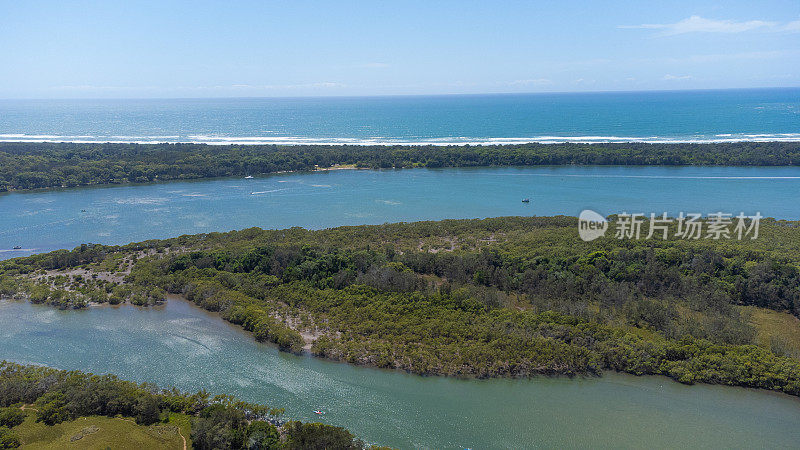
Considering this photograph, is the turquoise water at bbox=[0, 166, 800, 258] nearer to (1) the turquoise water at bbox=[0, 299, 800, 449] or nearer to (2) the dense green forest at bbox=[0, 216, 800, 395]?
(2) the dense green forest at bbox=[0, 216, 800, 395]

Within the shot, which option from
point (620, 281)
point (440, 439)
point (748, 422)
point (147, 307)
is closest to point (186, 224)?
point (147, 307)

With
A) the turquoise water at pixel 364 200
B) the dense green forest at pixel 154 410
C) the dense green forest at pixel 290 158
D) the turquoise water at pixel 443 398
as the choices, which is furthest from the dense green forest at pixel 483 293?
the dense green forest at pixel 290 158

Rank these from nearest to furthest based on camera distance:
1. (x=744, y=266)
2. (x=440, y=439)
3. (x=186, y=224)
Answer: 1. (x=440, y=439)
2. (x=744, y=266)
3. (x=186, y=224)

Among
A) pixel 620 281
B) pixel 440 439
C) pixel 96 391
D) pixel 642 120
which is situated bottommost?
pixel 440 439

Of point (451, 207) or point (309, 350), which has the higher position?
point (451, 207)

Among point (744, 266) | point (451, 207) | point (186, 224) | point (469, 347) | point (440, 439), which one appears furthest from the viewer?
point (451, 207)

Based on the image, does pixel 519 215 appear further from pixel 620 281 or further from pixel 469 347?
pixel 469 347

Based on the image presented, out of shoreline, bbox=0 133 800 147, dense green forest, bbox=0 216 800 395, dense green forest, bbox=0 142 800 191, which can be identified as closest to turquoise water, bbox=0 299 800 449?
dense green forest, bbox=0 216 800 395
